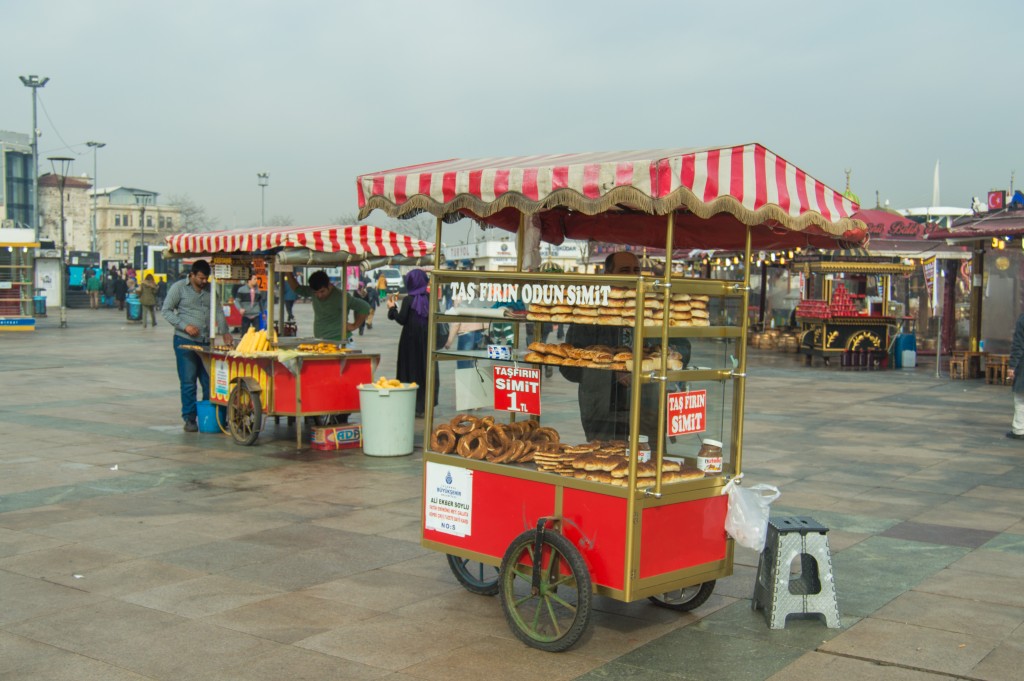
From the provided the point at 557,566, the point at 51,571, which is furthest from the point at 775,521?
the point at 51,571

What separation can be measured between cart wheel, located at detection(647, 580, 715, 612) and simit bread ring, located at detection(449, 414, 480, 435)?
1462 millimetres

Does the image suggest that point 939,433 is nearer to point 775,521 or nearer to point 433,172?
point 775,521

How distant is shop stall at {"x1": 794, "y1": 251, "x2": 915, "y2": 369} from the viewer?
78.8ft

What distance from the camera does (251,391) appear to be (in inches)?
447

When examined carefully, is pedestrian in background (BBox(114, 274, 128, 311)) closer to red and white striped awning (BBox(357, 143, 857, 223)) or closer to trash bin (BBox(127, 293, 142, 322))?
trash bin (BBox(127, 293, 142, 322))

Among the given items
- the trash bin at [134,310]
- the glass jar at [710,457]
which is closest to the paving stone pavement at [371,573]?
the glass jar at [710,457]

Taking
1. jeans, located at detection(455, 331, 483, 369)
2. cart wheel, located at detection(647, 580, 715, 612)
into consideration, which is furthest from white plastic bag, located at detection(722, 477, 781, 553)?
jeans, located at detection(455, 331, 483, 369)

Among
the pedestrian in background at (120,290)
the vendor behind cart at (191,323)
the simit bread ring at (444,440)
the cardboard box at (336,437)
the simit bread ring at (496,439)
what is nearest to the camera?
the simit bread ring at (496,439)

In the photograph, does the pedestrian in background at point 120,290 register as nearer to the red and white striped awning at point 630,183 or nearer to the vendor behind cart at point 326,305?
the vendor behind cart at point 326,305

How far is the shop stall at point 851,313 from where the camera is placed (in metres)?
24.0

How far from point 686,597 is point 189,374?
8.23 metres

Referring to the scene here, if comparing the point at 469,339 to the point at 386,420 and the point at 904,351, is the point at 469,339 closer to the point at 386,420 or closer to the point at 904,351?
the point at 386,420

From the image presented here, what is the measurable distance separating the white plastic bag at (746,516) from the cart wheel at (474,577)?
1.49 m

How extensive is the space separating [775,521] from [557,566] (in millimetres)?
1430
